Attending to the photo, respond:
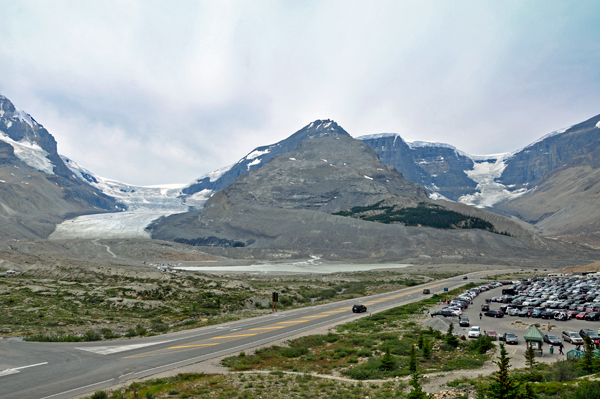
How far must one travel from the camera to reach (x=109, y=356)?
23875 mm

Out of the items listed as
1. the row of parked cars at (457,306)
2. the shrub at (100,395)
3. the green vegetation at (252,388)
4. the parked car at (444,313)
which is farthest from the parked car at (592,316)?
the shrub at (100,395)

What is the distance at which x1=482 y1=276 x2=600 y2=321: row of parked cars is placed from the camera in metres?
43.1

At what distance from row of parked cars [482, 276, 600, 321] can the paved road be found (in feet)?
84.0

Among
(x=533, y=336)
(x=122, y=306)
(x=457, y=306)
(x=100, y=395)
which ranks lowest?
(x=457, y=306)

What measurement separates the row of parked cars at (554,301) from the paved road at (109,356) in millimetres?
25607

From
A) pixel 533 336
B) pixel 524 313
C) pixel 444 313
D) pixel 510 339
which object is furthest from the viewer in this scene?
pixel 444 313

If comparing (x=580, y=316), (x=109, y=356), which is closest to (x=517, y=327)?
(x=580, y=316)

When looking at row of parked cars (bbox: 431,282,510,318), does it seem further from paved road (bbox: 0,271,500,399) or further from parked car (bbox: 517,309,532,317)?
paved road (bbox: 0,271,500,399)

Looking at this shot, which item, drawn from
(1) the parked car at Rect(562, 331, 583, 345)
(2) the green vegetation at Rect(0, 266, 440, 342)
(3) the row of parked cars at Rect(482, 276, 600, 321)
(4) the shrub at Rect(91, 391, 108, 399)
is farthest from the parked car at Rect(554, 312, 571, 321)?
(4) the shrub at Rect(91, 391, 108, 399)

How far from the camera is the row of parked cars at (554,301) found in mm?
43119

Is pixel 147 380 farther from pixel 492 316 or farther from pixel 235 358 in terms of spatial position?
pixel 492 316

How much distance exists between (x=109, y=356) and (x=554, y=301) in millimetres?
54634

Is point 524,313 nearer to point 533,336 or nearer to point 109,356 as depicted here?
point 533,336

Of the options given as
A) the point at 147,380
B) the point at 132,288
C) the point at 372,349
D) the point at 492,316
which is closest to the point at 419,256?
the point at 492,316
